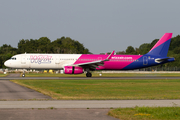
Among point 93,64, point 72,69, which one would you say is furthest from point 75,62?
point 93,64

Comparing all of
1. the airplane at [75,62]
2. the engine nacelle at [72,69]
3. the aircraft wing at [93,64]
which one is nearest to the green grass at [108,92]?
the engine nacelle at [72,69]

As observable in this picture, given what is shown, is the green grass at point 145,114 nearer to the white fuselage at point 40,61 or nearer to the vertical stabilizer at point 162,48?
the white fuselage at point 40,61

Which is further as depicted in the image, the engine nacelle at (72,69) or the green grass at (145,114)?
the engine nacelle at (72,69)

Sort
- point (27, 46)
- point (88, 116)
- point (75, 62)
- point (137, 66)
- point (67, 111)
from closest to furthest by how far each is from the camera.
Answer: point (88, 116) → point (67, 111) → point (75, 62) → point (137, 66) → point (27, 46)

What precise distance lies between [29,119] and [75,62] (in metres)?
35.7

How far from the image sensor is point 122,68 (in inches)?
1891

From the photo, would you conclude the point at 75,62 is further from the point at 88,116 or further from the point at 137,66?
the point at 88,116

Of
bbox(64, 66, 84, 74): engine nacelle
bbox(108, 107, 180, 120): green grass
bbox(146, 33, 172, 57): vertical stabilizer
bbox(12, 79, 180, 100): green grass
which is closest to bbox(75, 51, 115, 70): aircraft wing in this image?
bbox(64, 66, 84, 74): engine nacelle

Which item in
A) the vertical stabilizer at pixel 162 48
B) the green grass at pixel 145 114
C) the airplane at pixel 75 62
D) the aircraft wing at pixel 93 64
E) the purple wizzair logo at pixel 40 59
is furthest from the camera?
the vertical stabilizer at pixel 162 48

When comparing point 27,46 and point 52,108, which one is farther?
point 27,46

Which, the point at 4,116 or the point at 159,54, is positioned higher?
the point at 159,54

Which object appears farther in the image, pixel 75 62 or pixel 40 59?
pixel 75 62

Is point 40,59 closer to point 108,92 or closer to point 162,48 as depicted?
point 162,48

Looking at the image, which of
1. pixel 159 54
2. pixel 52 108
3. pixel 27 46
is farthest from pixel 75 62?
pixel 27 46
